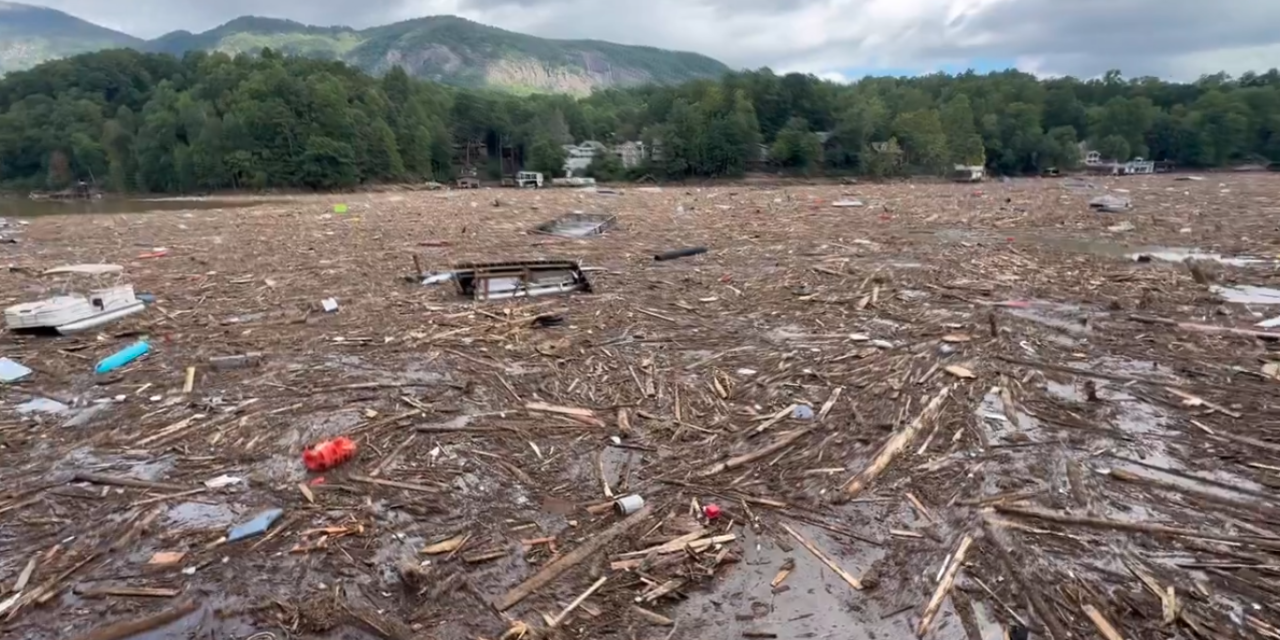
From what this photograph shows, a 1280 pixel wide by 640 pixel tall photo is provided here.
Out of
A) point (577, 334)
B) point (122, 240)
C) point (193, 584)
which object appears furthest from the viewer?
point (122, 240)

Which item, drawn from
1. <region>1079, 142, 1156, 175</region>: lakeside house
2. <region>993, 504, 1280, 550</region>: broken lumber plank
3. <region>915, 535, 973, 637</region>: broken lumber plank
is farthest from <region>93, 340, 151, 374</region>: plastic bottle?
<region>1079, 142, 1156, 175</region>: lakeside house

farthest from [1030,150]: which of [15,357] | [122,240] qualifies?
→ [15,357]

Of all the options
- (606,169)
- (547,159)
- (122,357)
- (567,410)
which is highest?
(547,159)

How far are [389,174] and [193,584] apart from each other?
230ft

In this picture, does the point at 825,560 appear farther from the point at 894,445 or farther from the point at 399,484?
the point at 399,484

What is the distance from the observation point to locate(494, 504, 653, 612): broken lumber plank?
13.4ft

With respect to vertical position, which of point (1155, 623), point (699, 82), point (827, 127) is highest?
point (699, 82)

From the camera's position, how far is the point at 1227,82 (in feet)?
391

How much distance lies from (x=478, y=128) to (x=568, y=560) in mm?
88414

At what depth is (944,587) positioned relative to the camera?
4148mm

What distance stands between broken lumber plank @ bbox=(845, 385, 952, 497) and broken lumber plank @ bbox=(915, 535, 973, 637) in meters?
0.91

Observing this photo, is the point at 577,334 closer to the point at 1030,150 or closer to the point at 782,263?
the point at 782,263

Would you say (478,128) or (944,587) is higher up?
(478,128)

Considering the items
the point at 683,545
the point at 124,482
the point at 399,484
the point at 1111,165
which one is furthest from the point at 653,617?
the point at 1111,165
